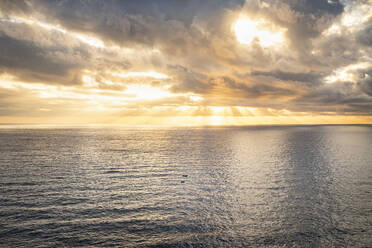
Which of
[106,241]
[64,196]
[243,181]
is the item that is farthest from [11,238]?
[243,181]

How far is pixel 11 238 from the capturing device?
20.4 metres

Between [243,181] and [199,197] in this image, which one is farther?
[243,181]

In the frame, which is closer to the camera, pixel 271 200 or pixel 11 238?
pixel 11 238

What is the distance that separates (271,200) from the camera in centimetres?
3152

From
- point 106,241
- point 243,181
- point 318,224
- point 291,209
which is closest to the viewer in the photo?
point 106,241

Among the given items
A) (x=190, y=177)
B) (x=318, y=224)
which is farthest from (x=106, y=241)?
(x=190, y=177)

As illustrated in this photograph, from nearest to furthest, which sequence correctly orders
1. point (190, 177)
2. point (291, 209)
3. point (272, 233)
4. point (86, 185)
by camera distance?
point (272, 233) → point (291, 209) → point (86, 185) → point (190, 177)

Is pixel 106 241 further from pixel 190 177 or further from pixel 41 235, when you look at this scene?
pixel 190 177

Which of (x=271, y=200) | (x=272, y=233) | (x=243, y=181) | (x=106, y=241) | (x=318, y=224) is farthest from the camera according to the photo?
(x=243, y=181)

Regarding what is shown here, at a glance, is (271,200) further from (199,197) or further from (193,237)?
(193,237)

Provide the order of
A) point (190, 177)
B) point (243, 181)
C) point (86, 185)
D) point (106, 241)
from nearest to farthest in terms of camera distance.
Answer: point (106, 241)
point (86, 185)
point (243, 181)
point (190, 177)

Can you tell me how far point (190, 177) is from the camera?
148ft

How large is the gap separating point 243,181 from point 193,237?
2377 cm

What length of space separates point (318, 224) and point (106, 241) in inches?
915
